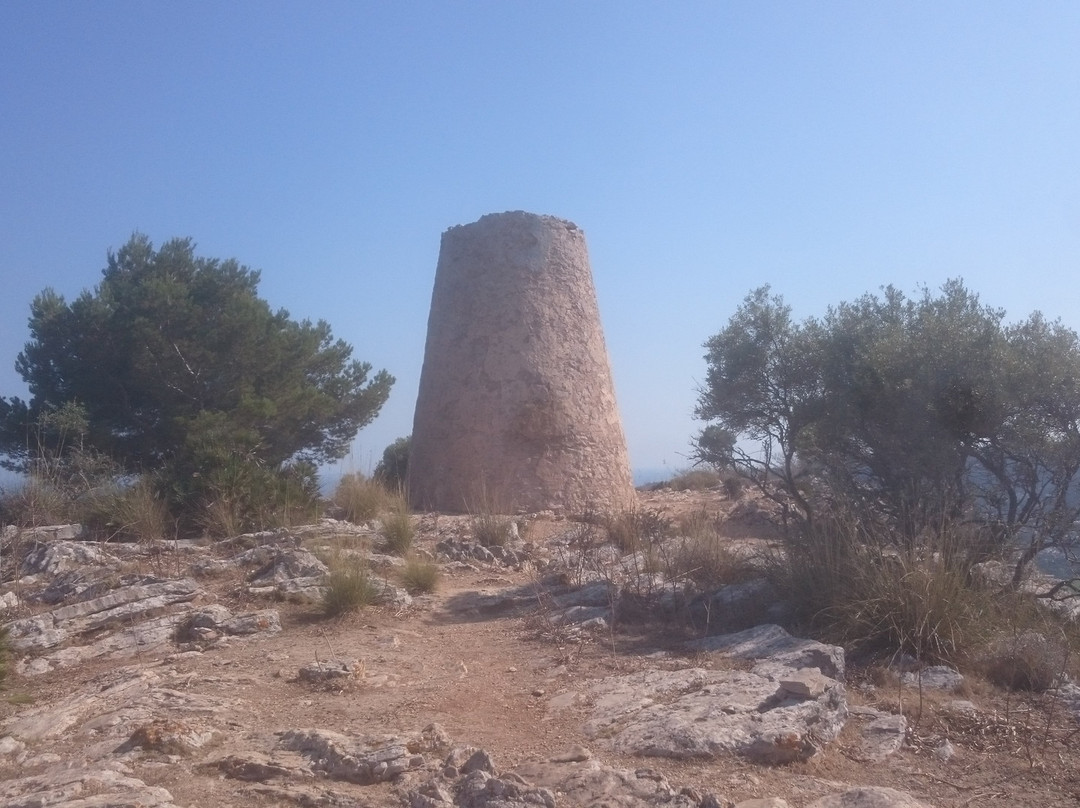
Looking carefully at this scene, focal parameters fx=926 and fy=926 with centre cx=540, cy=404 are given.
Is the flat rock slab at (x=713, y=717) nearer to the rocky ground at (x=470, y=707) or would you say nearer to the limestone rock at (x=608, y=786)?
the rocky ground at (x=470, y=707)

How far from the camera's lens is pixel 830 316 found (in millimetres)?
9039

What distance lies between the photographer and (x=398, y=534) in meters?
8.37

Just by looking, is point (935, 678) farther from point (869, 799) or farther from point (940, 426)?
point (940, 426)

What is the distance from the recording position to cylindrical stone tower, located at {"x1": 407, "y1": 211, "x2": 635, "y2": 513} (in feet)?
35.5

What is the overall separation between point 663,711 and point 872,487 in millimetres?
3928

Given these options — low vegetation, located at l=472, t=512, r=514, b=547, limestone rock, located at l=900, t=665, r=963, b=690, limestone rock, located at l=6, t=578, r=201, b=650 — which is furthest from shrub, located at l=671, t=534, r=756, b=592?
limestone rock, located at l=6, t=578, r=201, b=650

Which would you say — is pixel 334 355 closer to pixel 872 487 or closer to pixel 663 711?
pixel 872 487

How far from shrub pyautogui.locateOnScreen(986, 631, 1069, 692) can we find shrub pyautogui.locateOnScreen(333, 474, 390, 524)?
6.65m

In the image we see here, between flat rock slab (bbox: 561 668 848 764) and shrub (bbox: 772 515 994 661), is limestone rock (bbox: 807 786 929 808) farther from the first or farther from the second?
shrub (bbox: 772 515 994 661)

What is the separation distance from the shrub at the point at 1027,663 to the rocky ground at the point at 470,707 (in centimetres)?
12

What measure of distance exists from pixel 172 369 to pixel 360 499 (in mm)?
4292

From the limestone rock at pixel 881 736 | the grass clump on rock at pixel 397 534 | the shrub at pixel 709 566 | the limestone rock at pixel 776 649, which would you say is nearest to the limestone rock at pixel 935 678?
the limestone rock at pixel 776 649

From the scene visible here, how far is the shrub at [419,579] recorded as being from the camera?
7211 millimetres

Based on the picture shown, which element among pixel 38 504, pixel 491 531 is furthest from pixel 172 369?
pixel 491 531
